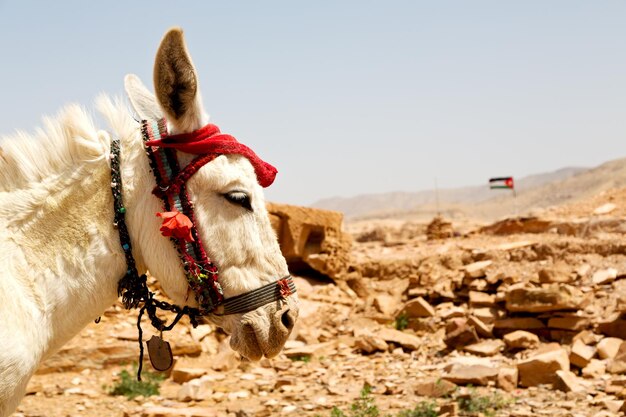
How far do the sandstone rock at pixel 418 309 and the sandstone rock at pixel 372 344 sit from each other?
140 centimetres

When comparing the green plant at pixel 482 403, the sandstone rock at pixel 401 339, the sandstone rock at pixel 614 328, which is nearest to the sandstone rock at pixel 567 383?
the green plant at pixel 482 403

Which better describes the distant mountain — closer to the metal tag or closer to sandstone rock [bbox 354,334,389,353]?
sandstone rock [bbox 354,334,389,353]

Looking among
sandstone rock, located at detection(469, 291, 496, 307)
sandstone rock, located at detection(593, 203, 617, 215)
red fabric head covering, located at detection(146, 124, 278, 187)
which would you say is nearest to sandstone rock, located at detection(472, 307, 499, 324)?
sandstone rock, located at detection(469, 291, 496, 307)

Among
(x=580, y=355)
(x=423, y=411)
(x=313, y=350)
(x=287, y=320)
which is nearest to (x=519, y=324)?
(x=580, y=355)

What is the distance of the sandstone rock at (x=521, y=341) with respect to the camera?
8273 mm

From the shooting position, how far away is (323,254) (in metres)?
11.8

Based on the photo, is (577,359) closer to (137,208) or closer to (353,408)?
(353,408)

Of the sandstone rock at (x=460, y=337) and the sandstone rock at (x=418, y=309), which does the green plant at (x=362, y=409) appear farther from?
the sandstone rock at (x=418, y=309)

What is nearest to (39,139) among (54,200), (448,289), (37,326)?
(54,200)

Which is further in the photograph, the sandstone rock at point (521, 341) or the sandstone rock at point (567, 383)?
the sandstone rock at point (521, 341)

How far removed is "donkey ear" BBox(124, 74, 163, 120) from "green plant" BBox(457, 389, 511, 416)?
4667 millimetres

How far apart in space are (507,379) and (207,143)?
5.53m

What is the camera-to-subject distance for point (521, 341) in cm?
828

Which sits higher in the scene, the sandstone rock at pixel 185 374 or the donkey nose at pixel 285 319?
the donkey nose at pixel 285 319
